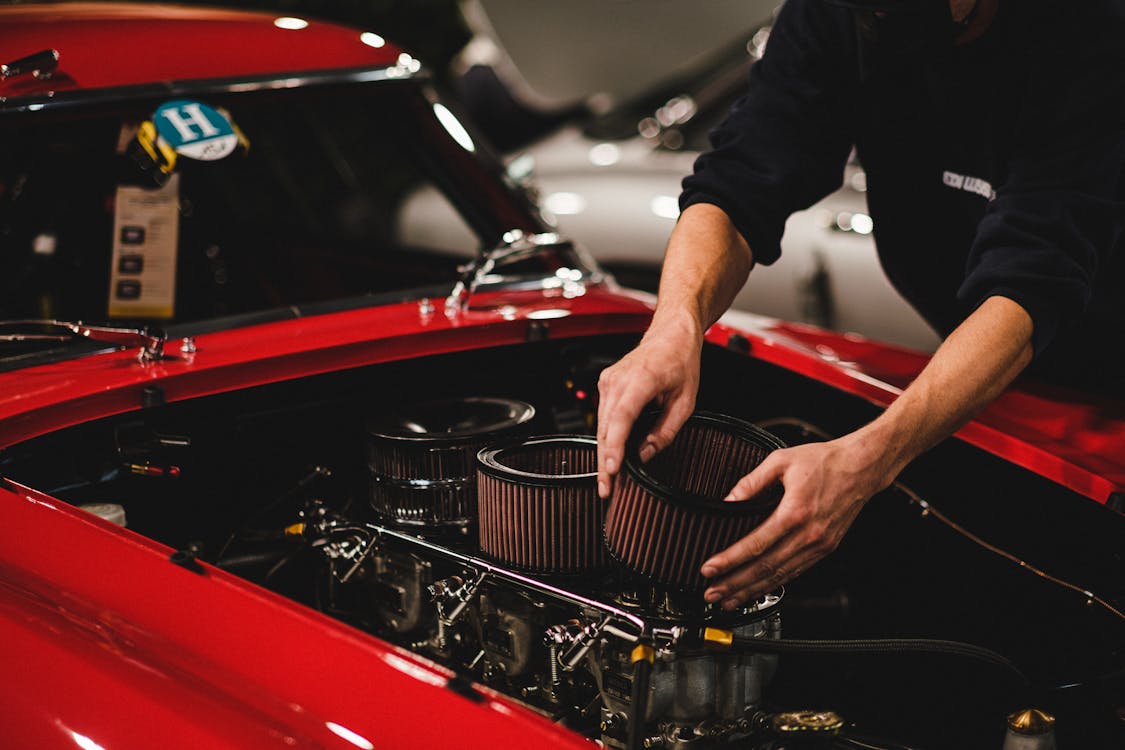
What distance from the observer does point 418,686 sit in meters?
0.99

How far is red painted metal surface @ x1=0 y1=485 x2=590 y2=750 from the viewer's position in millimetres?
960

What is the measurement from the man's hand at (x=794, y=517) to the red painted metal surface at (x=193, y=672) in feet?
0.73

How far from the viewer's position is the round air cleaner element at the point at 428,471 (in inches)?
54.0

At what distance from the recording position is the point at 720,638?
1.05 metres

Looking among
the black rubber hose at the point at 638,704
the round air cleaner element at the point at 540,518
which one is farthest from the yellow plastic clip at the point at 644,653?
the round air cleaner element at the point at 540,518

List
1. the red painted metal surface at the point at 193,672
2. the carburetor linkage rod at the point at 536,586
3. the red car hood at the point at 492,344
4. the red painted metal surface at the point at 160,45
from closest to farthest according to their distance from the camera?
the red painted metal surface at the point at 193,672 < the carburetor linkage rod at the point at 536,586 < the red car hood at the point at 492,344 < the red painted metal surface at the point at 160,45

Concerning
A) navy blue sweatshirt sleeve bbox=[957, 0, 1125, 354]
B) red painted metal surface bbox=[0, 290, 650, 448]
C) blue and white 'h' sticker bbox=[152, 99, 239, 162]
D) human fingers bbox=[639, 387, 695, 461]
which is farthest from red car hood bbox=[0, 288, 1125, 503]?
human fingers bbox=[639, 387, 695, 461]

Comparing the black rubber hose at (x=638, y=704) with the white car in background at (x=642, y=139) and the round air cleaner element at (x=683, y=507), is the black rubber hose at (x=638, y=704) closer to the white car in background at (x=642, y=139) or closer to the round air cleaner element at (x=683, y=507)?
the round air cleaner element at (x=683, y=507)

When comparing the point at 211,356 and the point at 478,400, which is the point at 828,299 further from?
the point at 211,356

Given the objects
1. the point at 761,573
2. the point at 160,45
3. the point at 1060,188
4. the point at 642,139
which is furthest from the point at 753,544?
the point at 642,139

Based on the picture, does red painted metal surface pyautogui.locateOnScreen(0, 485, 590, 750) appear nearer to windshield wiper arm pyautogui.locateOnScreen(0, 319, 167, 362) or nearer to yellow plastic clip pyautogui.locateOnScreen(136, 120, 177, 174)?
windshield wiper arm pyautogui.locateOnScreen(0, 319, 167, 362)

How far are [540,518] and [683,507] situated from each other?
0.20m

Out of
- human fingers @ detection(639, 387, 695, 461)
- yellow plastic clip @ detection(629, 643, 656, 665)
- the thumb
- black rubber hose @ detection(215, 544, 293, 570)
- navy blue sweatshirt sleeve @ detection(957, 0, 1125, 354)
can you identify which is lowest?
black rubber hose @ detection(215, 544, 293, 570)

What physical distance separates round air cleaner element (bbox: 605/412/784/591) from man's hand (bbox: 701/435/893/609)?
0.10 feet
